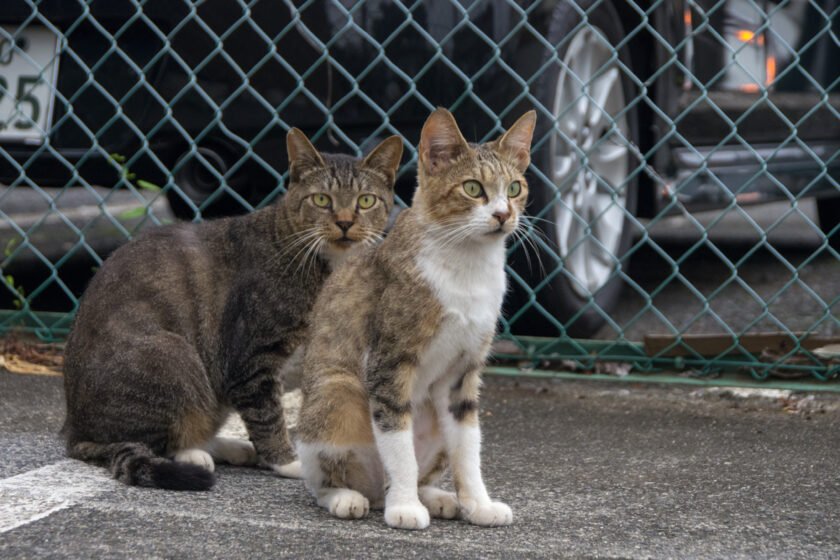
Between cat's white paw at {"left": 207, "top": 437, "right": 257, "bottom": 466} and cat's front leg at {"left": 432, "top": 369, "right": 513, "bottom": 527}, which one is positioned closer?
cat's front leg at {"left": 432, "top": 369, "right": 513, "bottom": 527}

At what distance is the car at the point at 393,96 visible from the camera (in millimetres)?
3707

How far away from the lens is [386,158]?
132 inches

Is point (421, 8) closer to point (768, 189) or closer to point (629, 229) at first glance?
point (629, 229)

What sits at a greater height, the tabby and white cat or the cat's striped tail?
the tabby and white cat

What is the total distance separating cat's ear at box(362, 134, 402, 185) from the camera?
10.8ft

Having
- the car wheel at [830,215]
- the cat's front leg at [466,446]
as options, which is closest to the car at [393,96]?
the cat's front leg at [466,446]

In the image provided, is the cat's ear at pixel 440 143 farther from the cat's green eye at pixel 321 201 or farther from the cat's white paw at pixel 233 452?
the cat's white paw at pixel 233 452

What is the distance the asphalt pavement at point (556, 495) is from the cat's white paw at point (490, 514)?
0.03m

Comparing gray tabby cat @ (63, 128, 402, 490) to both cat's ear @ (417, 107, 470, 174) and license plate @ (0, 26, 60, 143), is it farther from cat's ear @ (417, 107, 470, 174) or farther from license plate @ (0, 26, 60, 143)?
license plate @ (0, 26, 60, 143)

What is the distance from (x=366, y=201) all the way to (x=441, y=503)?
3.51ft

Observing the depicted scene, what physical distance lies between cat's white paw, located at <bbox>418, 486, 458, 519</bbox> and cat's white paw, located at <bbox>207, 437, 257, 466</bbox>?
72 centimetres

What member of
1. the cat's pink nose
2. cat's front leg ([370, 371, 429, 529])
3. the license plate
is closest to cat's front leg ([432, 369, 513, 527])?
cat's front leg ([370, 371, 429, 529])

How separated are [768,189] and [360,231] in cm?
251

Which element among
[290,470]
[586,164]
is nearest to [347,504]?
[290,470]
